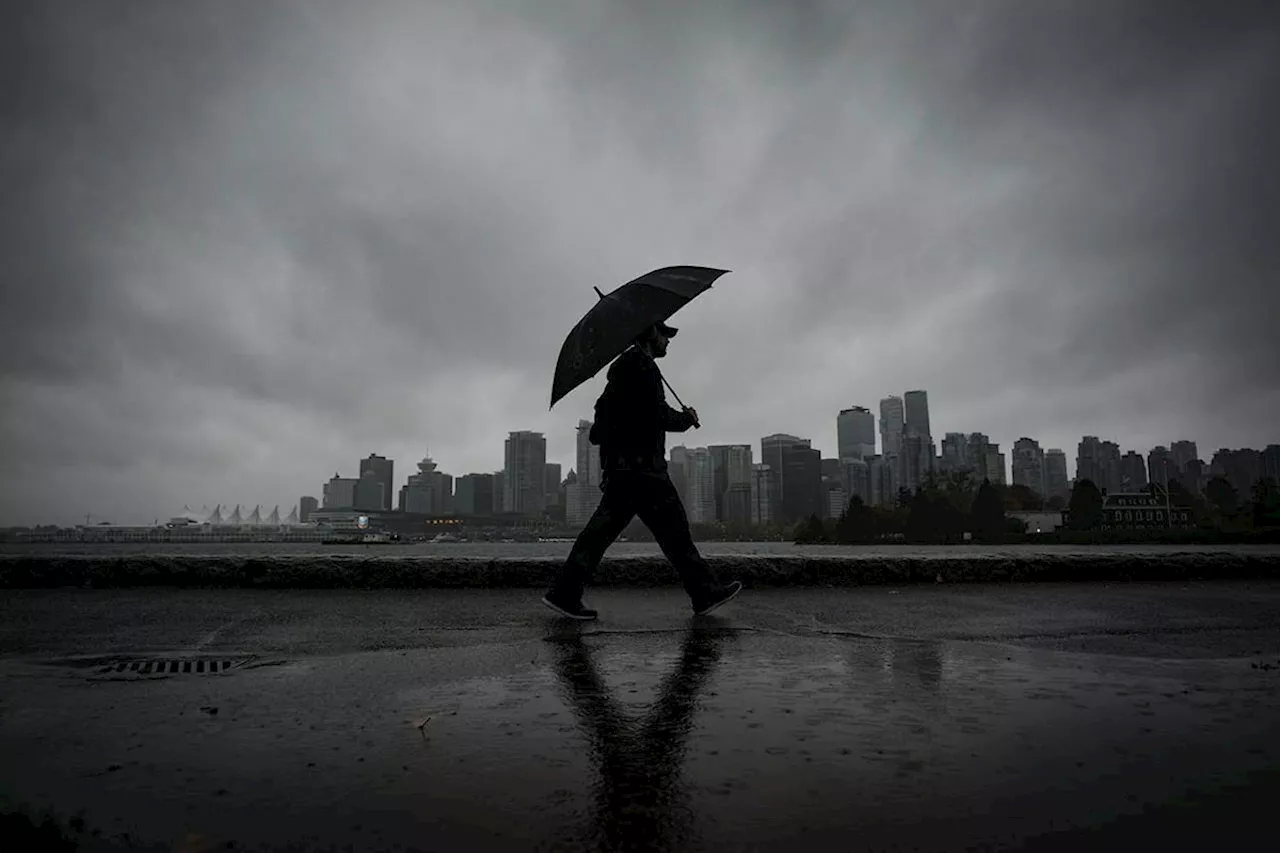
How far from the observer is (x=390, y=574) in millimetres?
7172

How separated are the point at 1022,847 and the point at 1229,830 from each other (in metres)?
0.47

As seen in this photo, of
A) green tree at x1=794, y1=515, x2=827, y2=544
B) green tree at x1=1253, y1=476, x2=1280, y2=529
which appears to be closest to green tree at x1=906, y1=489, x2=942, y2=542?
green tree at x1=794, y1=515, x2=827, y2=544

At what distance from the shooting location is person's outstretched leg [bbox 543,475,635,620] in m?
5.18

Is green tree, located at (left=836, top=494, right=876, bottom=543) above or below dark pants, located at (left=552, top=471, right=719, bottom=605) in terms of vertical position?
below

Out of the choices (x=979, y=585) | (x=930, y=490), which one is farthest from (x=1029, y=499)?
(x=979, y=585)

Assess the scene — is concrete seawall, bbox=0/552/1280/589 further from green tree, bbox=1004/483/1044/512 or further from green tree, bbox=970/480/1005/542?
green tree, bbox=1004/483/1044/512

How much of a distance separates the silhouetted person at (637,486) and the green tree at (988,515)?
104165 mm

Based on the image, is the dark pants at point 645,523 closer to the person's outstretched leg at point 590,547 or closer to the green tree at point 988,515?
the person's outstretched leg at point 590,547

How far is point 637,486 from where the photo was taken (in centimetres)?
534

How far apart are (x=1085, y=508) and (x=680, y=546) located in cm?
11978

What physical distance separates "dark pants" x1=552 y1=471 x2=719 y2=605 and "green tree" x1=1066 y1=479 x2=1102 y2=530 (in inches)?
4680

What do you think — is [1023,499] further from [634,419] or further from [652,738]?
[652,738]

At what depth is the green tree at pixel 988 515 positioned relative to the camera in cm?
9882

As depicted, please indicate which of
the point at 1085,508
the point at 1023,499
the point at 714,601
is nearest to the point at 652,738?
the point at 714,601
